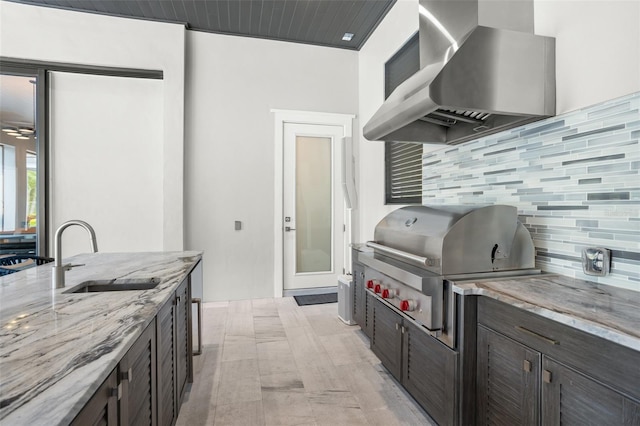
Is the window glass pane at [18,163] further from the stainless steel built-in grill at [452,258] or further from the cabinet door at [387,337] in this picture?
the stainless steel built-in grill at [452,258]

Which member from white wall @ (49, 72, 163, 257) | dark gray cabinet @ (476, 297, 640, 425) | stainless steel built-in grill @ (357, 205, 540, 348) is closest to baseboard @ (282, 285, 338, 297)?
white wall @ (49, 72, 163, 257)

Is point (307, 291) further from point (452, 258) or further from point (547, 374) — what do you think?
point (547, 374)

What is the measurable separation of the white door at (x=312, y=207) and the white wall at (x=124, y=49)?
4.36 feet

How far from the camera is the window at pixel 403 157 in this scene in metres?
3.04

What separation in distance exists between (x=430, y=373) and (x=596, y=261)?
37.6 inches

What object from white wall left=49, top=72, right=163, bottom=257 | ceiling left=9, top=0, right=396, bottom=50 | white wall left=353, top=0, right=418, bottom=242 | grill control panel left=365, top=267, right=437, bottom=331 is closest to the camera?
grill control panel left=365, top=267, right=437, bottom=331

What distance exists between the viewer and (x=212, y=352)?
2.67m

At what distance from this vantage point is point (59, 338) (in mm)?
860

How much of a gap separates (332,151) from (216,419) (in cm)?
337

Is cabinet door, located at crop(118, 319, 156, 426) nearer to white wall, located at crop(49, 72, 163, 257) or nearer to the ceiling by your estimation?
white wall, located at crop(49, 72, 163, 257)

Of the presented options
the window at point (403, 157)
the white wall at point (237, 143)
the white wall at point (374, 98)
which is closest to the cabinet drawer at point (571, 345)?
the window at point (403, 157)

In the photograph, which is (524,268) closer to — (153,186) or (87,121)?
(153,186)

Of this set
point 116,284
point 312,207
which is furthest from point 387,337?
point 312,207

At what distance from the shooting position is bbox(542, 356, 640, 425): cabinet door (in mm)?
923
